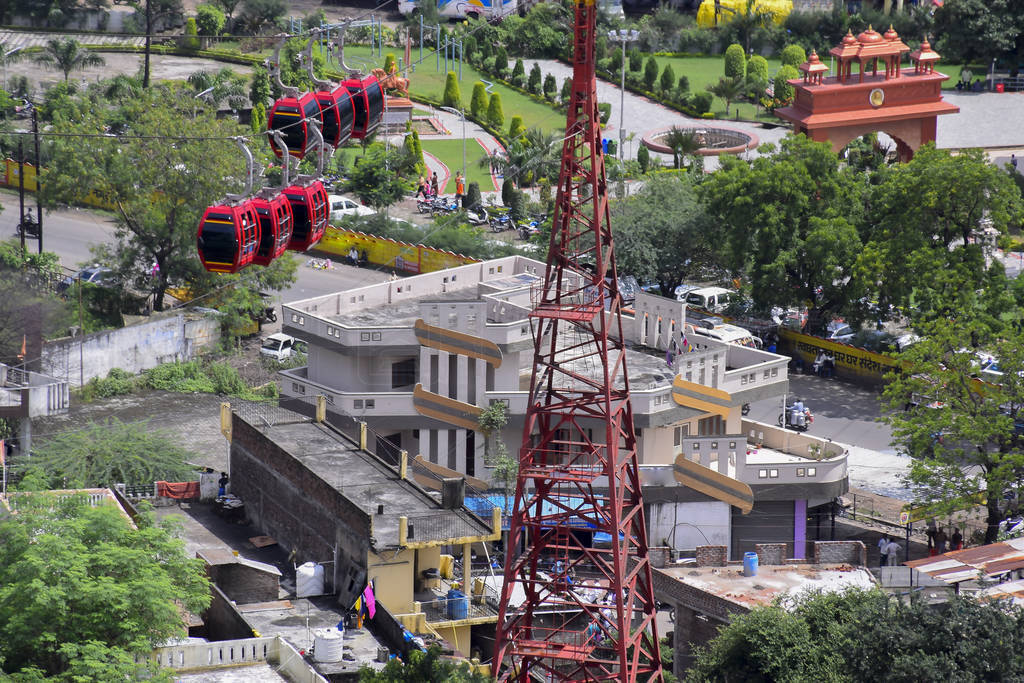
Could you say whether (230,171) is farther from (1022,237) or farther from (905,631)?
(905,631)

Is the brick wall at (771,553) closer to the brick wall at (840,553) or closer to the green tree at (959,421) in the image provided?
the brick wall at (840,553)

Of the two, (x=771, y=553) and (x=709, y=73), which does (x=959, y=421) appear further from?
(x=709, y=73)

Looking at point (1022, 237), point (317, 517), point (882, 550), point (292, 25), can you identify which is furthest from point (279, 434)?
point (292, 25)

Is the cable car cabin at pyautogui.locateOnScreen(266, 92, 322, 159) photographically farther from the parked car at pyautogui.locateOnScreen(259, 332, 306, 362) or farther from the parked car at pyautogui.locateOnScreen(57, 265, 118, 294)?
the parked car at pyautogui.locateOnScreen(57, 265, 118, 294)

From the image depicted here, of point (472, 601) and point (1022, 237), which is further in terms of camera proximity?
point (1022, 237)

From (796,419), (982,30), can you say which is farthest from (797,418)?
(982,30)

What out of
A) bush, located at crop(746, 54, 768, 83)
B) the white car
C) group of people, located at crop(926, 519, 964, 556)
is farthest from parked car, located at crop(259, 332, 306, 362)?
bush, located at crop(746, 54, 768, 83)
